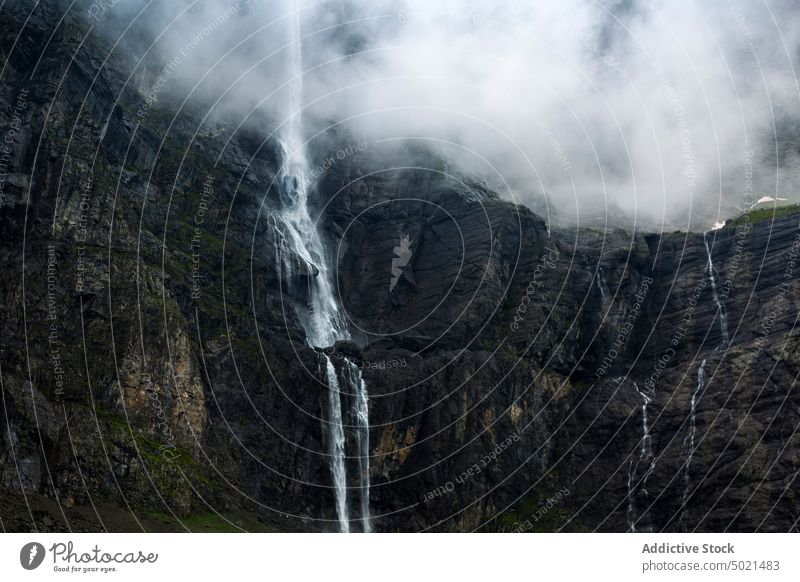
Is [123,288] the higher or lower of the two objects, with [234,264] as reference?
lower

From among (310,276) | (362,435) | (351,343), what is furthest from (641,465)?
(310,276)

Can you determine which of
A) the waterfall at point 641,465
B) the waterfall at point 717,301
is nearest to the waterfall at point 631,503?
the waterfall at point 641,465

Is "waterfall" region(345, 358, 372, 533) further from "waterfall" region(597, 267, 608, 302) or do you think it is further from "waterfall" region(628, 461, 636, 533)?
"waterfall" region(597, 267, 608, 302)

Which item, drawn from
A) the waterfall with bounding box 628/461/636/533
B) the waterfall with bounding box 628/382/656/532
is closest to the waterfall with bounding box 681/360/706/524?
the waterfall with bounding box 628/382/656/532

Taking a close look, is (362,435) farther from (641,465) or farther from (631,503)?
(641,465)
